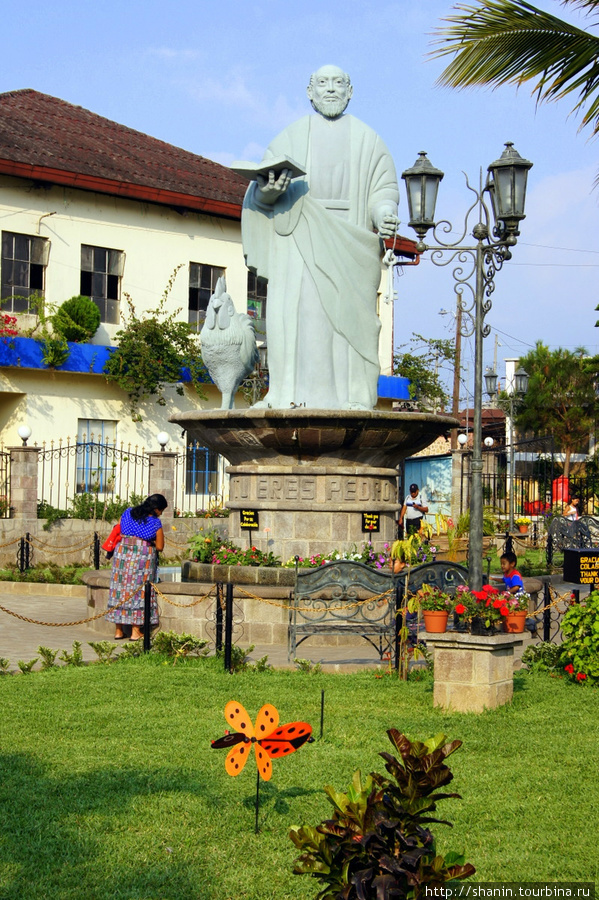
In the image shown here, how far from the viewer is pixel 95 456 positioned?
961 inches

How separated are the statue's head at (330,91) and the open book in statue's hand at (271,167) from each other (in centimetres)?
114

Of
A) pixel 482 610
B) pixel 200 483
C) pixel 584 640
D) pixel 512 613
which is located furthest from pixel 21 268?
pixel 482 610

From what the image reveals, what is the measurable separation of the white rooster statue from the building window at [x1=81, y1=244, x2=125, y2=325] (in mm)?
12432

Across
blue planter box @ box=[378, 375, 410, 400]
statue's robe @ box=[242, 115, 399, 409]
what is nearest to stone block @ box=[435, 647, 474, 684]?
statue's robe @ box=[242, 115, 399, 409]

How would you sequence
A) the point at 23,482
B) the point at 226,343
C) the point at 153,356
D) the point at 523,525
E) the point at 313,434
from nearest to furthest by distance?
the point at 313,434 < the point at 226,343 < the point at 23,482 < the point at 153,356 < the point at 523,525

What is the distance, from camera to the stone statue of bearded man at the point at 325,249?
12.9 meters

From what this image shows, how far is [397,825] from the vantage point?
3.72 m

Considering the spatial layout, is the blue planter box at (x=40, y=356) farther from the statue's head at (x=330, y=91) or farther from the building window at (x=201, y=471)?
the statue's head at (x=330, y=91)

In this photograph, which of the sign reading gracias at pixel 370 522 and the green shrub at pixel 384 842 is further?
the sign reading gracias at pixel 370 522

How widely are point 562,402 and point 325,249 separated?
79.4 ft

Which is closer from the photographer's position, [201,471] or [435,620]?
[435,620]

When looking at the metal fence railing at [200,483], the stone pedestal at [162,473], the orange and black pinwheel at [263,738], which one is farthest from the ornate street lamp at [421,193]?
the metal fence railing at [200,483]

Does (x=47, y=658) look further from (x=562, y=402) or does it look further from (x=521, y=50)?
(x=562, y=402)

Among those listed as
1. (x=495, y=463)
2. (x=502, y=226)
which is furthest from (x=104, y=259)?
(x=502, y=226)
